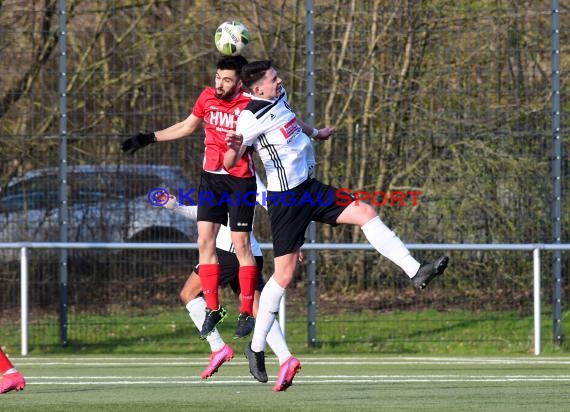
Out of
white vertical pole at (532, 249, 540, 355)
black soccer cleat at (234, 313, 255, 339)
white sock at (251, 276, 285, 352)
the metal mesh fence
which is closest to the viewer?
white sock at (251, 276, 285, 352)

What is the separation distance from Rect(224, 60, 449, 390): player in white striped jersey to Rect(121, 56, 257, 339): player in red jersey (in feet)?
1.98

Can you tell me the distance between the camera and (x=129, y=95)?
44.9ft

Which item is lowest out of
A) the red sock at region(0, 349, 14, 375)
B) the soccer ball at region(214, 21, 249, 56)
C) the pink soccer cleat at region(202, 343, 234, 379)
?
the pink soccer cleat at region(202, 343, 234, 379)

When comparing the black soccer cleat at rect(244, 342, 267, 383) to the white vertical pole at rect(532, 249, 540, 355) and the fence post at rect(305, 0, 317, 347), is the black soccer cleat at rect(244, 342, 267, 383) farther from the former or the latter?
the white vertical pole at rect(532, 249, 540, 355)

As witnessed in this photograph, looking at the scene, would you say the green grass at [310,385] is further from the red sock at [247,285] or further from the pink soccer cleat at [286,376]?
the red sock at [247,285]

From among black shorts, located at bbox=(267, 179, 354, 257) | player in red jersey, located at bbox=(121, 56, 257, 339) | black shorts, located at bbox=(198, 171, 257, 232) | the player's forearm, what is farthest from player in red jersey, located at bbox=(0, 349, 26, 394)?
the player's forearm

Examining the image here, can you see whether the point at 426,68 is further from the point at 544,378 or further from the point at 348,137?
the point at 544,378

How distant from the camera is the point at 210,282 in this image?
9.41 meters

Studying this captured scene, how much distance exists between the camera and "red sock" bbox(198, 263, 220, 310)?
369 inches

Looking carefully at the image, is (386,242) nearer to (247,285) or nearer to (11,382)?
(247,285)

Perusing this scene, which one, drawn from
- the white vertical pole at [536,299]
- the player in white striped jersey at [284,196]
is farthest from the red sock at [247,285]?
the white vertical pole at [536,299]

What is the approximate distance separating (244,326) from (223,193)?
3.20 ft

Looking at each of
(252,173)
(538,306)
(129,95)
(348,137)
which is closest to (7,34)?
(129,95)

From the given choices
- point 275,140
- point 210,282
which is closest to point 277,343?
point 210,282
